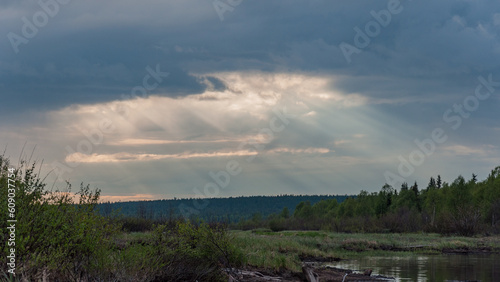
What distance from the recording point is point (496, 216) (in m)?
86.1

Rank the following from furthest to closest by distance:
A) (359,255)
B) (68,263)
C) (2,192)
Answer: (359,255) → (68,263) → (2,192)

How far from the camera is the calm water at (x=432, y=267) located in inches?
1177

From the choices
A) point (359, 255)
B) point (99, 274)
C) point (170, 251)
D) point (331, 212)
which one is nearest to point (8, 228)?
point (99, 274)

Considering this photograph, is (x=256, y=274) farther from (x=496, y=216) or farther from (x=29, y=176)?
(x=496, y=216)

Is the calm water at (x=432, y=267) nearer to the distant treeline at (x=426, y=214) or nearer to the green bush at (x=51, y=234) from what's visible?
the green bush at (x=51, y=234)

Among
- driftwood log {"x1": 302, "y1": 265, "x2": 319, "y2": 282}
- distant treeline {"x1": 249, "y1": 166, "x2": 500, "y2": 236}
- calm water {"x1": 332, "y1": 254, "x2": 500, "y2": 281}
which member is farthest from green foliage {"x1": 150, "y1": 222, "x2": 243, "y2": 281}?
distant treeline {"x1": 249, "y1": 166, "x2": 500, "y2": 236}

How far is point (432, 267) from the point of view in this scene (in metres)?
35.6

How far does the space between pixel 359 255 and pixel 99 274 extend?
33025 mm

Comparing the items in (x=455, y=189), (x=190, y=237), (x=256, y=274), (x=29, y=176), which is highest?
(x=455, y=189)

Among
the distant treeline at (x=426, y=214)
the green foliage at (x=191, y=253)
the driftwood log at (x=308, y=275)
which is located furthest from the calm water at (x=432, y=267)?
the distant treeline at (x=426, y=214)

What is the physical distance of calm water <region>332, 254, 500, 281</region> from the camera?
29891 millimetres

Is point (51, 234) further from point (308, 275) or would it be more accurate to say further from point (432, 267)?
point (432, 267)

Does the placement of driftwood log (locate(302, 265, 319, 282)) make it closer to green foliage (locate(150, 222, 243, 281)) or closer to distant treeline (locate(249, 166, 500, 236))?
green foliage (locate(150, 222, 243, 281))

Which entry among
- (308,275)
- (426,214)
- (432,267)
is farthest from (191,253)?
(426,214)
